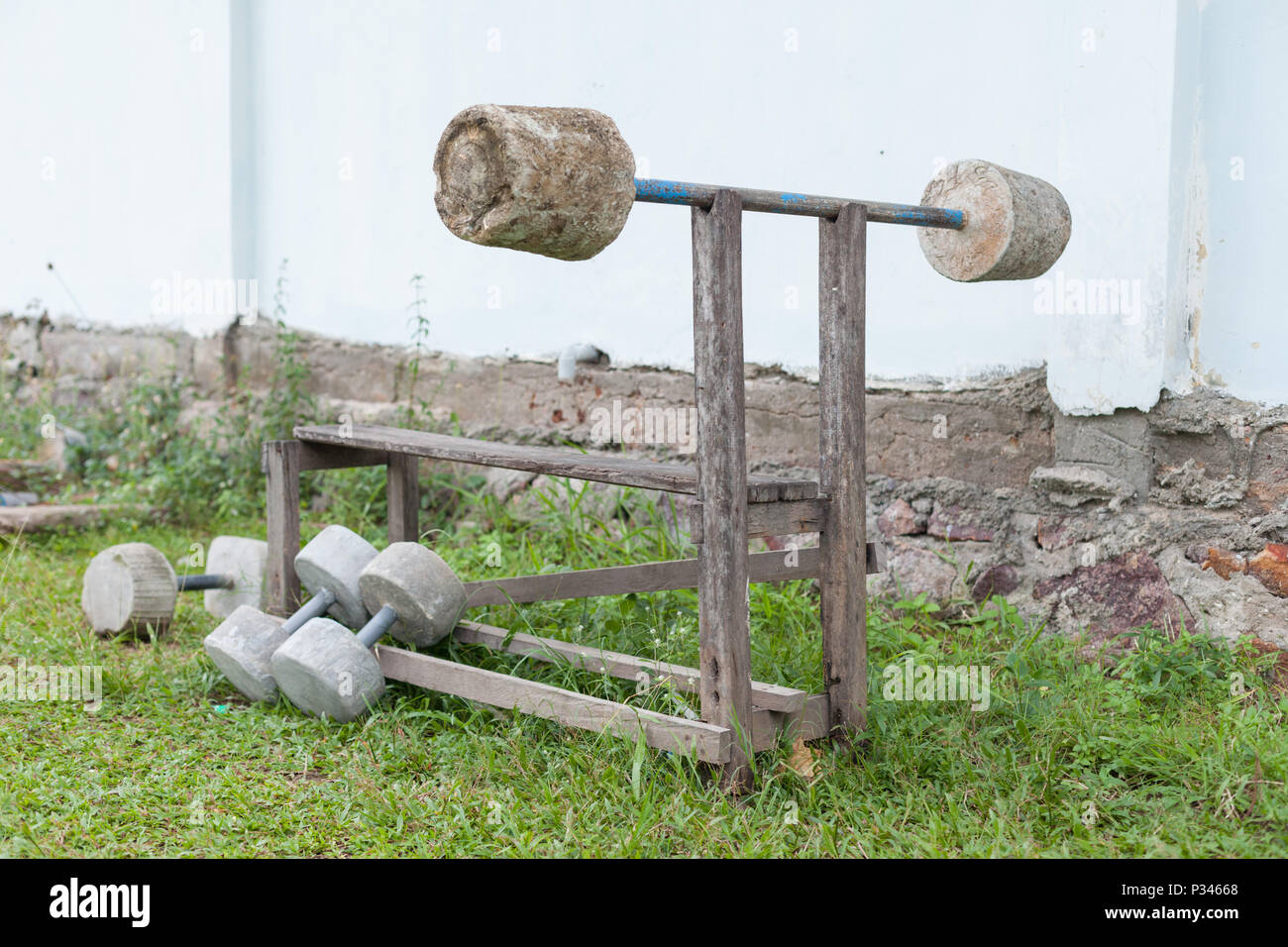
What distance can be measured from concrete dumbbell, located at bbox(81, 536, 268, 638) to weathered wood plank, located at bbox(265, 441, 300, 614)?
0.24 meters

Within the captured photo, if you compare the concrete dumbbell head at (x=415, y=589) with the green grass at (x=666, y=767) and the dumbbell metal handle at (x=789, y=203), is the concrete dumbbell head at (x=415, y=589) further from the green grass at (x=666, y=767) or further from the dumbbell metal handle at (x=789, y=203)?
the dumbbell metal handle at (x=789, y=203)

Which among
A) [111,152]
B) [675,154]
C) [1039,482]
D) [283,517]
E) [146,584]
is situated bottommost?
[146,584]

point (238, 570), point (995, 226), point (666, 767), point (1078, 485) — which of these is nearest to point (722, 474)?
point (666, 767)

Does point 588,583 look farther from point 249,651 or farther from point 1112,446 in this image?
point 1112,446

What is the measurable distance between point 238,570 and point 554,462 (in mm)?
1702

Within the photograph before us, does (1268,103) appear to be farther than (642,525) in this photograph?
No

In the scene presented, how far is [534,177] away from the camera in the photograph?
250cm

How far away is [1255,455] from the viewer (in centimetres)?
360

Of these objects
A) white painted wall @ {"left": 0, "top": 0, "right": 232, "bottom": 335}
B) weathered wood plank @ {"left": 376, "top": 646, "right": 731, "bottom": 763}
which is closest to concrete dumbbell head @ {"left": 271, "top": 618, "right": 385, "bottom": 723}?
weathered wood plank @ {"left": 376, "top": 646, "right": 731, "bottom": 763}

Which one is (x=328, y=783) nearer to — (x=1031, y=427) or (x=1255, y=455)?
(x=1031, y=427)

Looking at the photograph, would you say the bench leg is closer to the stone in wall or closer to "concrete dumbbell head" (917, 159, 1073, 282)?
the stone in wall

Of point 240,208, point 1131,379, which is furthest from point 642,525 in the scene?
point 240,208

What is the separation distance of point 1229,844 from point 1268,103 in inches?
82.6

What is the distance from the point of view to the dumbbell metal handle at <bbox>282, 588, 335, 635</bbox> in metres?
3.87
